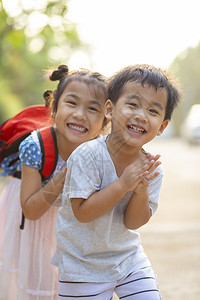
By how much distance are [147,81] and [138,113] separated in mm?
133

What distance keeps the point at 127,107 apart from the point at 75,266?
649 millimetres

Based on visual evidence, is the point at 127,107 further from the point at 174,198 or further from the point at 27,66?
the point at 27,66

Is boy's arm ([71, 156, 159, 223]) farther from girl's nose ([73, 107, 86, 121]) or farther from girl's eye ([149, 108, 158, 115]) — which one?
girl's nose ([73, 107, 86, 121])

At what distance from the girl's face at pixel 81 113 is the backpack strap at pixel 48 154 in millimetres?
114

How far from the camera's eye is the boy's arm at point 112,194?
1511mm

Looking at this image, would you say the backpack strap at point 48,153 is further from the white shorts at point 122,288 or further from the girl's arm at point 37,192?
the white shorts at point 122,288

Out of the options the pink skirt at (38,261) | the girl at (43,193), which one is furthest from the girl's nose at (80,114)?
the pink skirt at (38,261)

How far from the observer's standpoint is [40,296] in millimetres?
2229

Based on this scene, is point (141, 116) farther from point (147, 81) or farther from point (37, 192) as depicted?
point (37, 192)

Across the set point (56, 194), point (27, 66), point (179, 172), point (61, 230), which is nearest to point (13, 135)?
point (56, 194)

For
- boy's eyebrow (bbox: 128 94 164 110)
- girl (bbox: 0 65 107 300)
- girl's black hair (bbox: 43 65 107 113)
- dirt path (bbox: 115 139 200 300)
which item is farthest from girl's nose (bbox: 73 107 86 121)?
dirt path (bbox: 115 139 200 300)

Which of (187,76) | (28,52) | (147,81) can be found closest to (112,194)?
(147,81)

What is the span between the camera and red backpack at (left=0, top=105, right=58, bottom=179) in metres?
1.97

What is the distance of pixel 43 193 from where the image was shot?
6.15 feet
